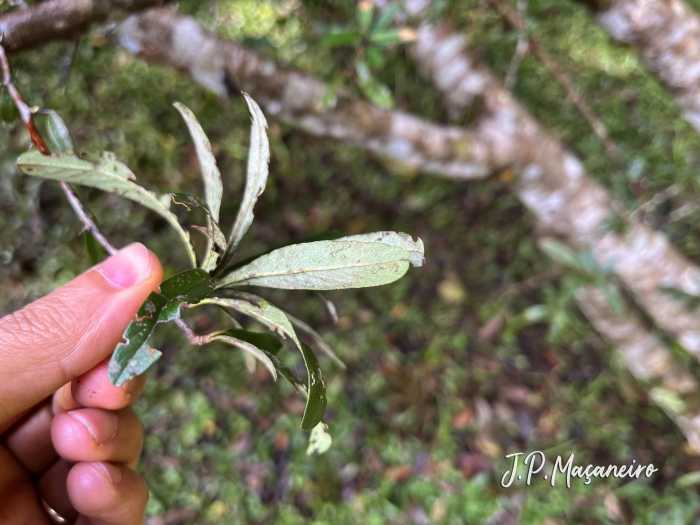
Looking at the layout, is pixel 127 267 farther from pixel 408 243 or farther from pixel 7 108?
pixel 408 243

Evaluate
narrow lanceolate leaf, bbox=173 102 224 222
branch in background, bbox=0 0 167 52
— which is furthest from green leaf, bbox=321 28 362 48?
narrow lanceolate leaf, bbox=173 102 224 222

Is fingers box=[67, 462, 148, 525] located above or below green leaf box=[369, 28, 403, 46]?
below

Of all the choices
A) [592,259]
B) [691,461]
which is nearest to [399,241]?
[592,259]

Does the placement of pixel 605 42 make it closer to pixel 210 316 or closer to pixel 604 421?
pixel 604 421

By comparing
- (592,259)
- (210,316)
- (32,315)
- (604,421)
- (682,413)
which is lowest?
(210,316)

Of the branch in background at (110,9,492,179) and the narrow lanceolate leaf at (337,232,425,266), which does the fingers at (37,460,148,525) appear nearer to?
the narrow lanceolate leaf at (337,232,425,266)
